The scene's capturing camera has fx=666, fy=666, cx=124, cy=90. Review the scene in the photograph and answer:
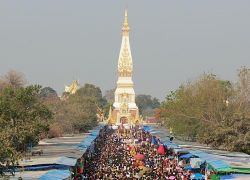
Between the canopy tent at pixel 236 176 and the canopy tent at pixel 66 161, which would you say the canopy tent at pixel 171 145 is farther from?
the canopy tent at pixel 236 176

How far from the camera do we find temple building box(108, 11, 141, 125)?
4198 inches

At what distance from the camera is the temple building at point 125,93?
4198 inches

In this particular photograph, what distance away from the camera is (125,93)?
11181 centimetres

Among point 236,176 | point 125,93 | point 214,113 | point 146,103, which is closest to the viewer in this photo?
point 236,176

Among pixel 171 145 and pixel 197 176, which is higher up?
pixel 171 145

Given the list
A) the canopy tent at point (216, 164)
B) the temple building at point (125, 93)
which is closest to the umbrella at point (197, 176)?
the canopy tent at point (216, 164)

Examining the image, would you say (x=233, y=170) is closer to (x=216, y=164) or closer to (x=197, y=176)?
(x=216, y=164)

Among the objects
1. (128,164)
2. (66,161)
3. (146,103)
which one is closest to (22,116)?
(66,161)

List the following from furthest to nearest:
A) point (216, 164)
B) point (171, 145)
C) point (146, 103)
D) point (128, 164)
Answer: point (146, 103) < point (171, 145) < point (128, 164) < point (216, 164)

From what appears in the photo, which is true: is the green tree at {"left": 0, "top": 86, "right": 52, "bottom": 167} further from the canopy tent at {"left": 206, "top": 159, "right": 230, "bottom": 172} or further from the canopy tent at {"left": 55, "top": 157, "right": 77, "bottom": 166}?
the canopy tent at {"left": 206, "top": 159, "right": 230, "bottom": 172}

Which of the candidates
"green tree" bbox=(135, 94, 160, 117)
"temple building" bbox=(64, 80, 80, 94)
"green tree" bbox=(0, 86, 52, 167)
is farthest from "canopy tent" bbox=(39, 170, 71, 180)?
"green tree" bbox=(135, 94, 160, 117)

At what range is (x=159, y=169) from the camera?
127 feet

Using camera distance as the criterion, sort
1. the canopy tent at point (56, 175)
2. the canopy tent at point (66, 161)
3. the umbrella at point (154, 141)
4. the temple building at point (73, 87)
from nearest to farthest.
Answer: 1. the canopy tent at point (56, 175)
2. the canopy tent at point (66, 161)
3. the umbrella at point (154, 141)
4. the temple building at point (73, 87)

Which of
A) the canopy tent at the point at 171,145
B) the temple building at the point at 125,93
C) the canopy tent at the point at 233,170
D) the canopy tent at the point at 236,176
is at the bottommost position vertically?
the canopy tent at the point at 236,176
